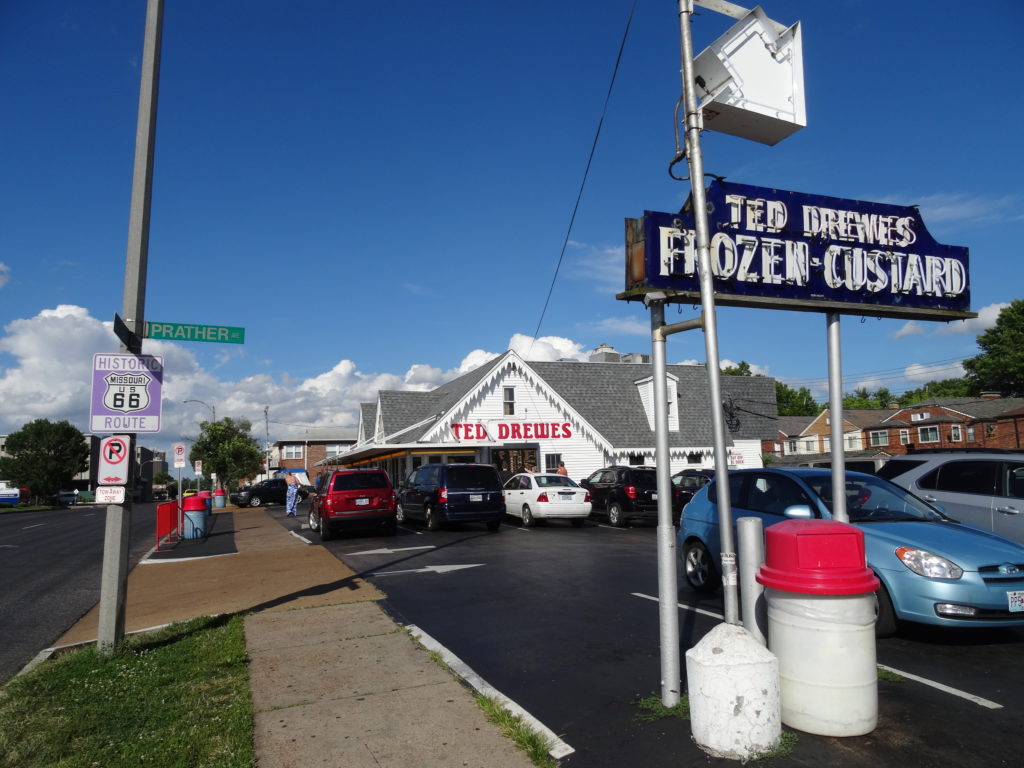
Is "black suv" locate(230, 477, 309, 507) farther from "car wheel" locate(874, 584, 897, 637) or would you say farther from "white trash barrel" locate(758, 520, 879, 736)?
"white trash barrel" locate(758, 520, 879, 736)

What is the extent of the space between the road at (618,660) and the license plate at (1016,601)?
1.36 ft

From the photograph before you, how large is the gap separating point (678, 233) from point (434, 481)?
1394 centimetres

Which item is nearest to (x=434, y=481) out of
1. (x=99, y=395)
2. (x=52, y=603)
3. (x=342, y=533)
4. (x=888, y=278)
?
(x=342, y=533)

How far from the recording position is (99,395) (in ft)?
21.8

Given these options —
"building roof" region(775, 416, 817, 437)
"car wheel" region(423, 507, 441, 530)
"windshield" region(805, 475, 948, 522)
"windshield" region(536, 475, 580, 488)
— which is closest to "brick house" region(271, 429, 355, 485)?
"building roof" region(775, 416, 817, 437)

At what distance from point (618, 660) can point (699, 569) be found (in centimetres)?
303

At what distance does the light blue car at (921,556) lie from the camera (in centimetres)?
575

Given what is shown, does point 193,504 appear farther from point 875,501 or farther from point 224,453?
point 224,453

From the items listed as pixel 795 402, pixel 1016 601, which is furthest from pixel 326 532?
pixel 795 402

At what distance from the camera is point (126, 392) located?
6.76 metres

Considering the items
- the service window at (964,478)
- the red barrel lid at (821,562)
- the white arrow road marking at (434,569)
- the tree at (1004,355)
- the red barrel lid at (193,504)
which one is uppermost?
the tree at (1004,355)

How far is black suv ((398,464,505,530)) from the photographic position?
18.0m

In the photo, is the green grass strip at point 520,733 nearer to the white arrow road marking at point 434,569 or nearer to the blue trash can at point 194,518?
the white arrow road marking at point 434,569

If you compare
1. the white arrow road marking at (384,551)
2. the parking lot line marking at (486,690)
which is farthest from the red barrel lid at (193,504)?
the parking lot line marking at (486,690)
